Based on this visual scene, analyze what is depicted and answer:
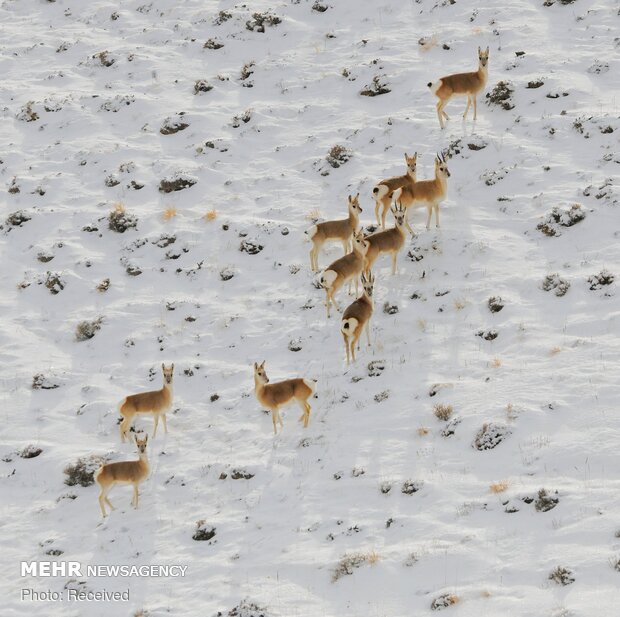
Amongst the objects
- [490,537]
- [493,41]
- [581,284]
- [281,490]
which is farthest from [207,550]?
[493,41]

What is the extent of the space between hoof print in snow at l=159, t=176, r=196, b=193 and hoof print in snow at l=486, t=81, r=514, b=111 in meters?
7.26

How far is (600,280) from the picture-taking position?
1426 cm

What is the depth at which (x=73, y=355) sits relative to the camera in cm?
1549

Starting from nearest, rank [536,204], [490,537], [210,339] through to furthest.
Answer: [490,537], [210,339], [536,204]

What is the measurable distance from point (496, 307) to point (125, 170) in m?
10.1

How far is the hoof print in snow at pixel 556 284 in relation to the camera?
14.3 meters

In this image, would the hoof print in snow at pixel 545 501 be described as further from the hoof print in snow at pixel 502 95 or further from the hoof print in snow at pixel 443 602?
the hoof print in snow at pixel 502 95

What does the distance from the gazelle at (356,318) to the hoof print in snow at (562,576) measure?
5.47 metres

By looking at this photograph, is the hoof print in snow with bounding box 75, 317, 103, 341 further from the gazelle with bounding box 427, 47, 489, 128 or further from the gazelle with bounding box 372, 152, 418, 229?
the gazelle with bounding box 427, 47, 489, 128

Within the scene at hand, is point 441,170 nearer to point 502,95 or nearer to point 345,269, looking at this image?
point 345,269

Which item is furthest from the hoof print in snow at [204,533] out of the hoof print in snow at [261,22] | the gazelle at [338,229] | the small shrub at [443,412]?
the hoof print in snow at [261,22]

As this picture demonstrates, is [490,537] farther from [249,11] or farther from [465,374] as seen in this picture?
[249,11]

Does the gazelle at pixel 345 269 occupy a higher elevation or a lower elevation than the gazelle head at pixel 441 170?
lower

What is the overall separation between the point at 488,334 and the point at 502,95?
831cm
